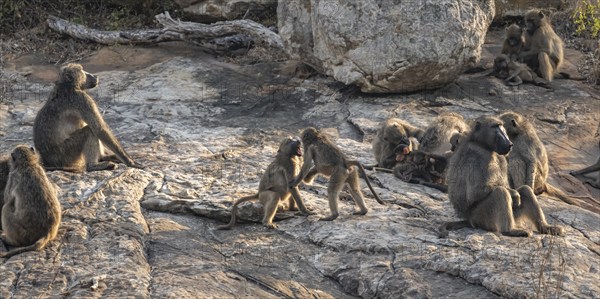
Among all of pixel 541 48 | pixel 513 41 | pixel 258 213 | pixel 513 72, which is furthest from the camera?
pixel 513 41

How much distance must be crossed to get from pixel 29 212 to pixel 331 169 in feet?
10.5

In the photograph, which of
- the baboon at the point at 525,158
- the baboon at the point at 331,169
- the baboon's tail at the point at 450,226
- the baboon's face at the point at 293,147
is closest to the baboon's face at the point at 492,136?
the baboon's tail at the point at 450,226

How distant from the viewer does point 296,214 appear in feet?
31.8

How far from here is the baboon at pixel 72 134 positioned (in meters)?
10.9

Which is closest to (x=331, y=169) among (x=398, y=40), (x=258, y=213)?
(x=258, y=213)

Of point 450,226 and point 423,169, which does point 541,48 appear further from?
point 450,226

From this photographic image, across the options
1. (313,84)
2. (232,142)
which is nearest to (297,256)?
(232,142)

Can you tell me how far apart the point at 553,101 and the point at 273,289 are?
9096 millimetres

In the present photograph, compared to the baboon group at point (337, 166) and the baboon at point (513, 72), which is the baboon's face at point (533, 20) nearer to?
the baboon at point (513, 72)

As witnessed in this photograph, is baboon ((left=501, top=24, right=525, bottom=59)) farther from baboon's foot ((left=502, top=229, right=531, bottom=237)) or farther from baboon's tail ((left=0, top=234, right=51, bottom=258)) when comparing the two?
baboon's tail ((left=0, top=234, right=51, bottom=258))

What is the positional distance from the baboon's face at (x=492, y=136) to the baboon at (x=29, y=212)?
4479mm

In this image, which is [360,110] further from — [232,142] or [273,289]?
[273,289]

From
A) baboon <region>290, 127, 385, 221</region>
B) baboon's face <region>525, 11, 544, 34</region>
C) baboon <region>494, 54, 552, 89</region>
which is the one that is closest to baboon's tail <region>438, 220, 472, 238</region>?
baboon <region>290, 127, 385, 221</region>

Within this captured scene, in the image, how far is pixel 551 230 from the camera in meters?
9.13
